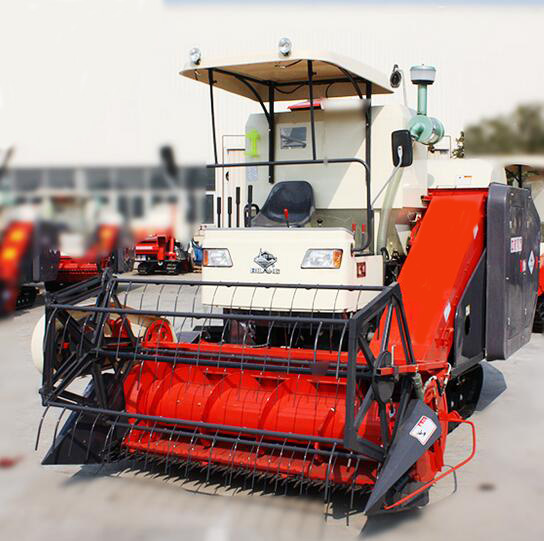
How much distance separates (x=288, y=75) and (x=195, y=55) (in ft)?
2.54

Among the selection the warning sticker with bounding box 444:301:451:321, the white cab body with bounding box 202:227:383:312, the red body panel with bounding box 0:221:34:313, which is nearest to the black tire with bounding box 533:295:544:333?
the white cab body with bounding box 202:227:383:312

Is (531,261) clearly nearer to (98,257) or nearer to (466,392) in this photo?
(466,392)

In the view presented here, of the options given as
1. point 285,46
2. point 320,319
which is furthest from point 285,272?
point 285,46

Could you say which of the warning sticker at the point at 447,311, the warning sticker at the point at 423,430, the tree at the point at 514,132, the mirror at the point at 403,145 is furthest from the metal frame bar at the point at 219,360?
the tree at the point at 514,132

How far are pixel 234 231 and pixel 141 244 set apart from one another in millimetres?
14255

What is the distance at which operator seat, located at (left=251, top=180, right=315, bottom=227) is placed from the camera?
584cm

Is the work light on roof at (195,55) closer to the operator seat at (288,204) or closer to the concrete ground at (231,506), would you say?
the operator seat at (288,204)

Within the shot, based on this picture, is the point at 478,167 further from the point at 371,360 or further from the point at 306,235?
the point at 371,360

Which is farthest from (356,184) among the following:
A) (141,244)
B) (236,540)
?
(141,244)

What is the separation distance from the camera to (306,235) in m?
5.00

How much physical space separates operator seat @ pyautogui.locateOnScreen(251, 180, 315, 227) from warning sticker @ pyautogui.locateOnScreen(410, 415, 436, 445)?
2.20m

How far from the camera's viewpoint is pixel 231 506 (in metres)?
4.25

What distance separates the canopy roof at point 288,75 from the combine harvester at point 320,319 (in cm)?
2

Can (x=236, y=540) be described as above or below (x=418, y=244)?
below
